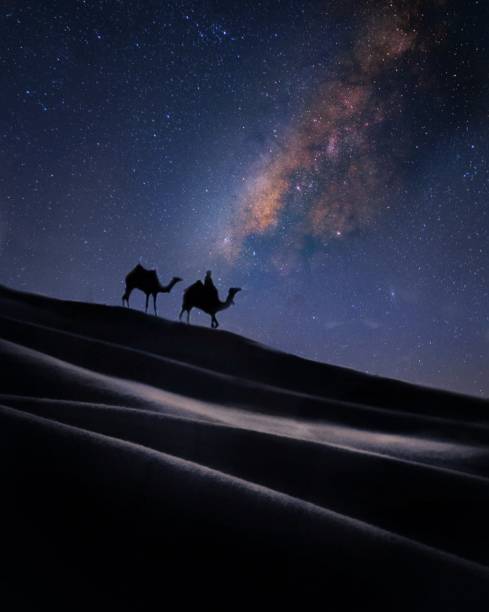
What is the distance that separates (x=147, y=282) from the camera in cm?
994

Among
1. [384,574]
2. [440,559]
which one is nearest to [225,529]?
[384,574]

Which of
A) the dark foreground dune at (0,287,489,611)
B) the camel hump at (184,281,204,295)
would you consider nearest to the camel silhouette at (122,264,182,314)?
the camel hump at (184,281,204,295)

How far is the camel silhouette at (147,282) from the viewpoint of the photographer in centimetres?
991

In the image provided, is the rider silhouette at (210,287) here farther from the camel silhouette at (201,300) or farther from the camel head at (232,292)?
the camel head at (232,292)

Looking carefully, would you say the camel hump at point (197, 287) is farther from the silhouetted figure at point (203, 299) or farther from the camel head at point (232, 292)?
the camel head at point (232, 292)

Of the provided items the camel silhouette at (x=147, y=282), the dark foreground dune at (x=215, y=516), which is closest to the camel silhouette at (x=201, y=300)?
the camel silhouette at (x=147, y=282)

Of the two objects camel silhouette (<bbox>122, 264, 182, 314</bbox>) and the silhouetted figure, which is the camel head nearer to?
the silhouetted figure

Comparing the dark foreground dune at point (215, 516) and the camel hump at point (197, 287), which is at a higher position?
the camel hump at point (197, 287)

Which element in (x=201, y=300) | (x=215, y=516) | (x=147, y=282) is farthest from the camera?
(x=147, y=282)

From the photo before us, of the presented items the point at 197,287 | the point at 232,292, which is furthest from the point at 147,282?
the point at 232,292

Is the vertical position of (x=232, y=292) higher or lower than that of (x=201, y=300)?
higher

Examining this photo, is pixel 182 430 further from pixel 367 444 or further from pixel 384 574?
pixel 367 444

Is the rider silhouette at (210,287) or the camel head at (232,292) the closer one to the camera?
the rider silhouette at (210,287)

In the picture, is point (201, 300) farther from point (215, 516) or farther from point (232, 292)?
point (215, 516)
